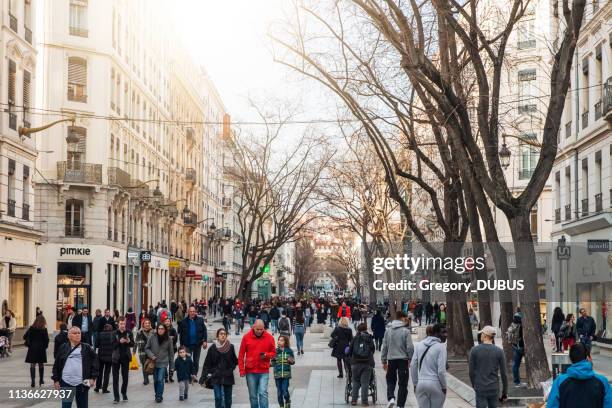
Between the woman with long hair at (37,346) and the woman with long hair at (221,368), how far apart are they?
26.6ft

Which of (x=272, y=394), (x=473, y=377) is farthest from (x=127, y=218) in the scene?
(x=473, y=377)

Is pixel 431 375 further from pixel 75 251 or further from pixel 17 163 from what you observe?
pixel 75 251

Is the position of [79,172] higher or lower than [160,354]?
higher

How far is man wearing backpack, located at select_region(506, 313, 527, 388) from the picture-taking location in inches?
777

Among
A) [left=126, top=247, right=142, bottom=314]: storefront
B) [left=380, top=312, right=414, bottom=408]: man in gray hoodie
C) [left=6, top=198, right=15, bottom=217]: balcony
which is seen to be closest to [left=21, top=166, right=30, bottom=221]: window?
[left=6, top=198, right=15, bottom=217]: balcony

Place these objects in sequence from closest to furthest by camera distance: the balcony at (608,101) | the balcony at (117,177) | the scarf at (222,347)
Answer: the scarf at (222,347) < the balcony at (608,101) < the balcony at (117,177)

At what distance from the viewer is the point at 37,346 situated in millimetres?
22078

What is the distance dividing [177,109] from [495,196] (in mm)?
59940

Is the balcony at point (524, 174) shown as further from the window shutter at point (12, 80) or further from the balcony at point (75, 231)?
the window shutter at point (12, 80)

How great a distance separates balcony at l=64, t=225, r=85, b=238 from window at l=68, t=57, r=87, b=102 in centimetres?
642

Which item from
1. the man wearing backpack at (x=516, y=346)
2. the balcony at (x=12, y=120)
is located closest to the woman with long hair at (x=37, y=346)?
the man wearing backpack at (x=516, y=346)

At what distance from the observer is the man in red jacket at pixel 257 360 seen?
14.8 metres

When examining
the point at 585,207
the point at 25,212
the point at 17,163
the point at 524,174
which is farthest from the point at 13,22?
the point at 524,174

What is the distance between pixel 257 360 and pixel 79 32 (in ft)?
116
